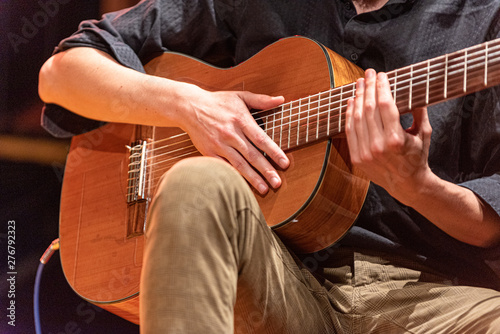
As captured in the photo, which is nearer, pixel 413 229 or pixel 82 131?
pixel 413 229

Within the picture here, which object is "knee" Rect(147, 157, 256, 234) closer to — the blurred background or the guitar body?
the guitar body

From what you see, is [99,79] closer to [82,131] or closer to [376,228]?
[82,131]

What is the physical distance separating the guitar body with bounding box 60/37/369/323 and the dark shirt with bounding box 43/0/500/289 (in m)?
0.07

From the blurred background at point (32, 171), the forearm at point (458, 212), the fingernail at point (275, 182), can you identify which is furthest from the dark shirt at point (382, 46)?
the blurred background at point (32, 171)

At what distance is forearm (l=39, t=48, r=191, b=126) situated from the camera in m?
1.37

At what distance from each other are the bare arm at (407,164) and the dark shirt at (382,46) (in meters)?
0.04

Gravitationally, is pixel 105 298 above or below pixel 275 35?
below

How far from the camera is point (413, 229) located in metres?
1.17

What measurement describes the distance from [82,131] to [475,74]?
1115 millimetres

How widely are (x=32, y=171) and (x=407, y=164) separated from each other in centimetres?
139

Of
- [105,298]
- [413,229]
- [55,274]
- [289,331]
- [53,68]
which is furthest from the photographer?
[55,274]

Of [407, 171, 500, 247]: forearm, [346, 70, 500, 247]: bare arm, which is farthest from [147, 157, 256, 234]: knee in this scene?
[407, 171, 500, 247]: forearm

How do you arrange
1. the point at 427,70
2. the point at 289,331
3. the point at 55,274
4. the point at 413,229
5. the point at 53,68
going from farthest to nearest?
the point at 55,274 < the point at 53,68 < the point at 413,229 < the point at 427,70 < the point at 289,331

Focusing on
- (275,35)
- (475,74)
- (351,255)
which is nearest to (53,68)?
(275,35)
